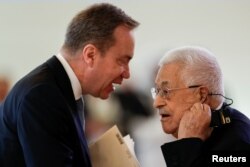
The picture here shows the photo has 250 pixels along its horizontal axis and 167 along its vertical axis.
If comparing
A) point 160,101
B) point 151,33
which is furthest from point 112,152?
point 151,33

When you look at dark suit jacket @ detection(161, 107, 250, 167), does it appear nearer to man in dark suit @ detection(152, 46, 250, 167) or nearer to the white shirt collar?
man in dark suit @ detection(152, 46, 250, 167)

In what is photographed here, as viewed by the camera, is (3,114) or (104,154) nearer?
(3,114)

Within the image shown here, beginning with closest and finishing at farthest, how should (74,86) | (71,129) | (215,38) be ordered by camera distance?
(71,129) → (74,86) → (215,38)

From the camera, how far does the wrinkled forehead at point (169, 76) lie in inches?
48.6

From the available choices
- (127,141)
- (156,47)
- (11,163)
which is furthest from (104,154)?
(156,47)

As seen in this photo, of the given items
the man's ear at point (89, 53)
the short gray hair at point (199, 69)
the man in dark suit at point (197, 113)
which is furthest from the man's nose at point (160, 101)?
the man's ear at point (89, 53)

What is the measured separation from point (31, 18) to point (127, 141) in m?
1.61

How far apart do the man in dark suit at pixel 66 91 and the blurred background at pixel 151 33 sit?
4.12 feet

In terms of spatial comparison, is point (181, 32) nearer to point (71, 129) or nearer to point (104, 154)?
point (104, 154)

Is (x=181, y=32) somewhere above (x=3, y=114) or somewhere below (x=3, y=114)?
above

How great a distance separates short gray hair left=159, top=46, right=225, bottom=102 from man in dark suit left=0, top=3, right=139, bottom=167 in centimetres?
18

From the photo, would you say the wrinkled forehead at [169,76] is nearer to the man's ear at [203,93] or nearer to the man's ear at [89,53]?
the man's ear at [203,93]

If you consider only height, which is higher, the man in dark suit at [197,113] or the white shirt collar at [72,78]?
the white shirt collar at [72,78]

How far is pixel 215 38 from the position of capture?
8.39ft
